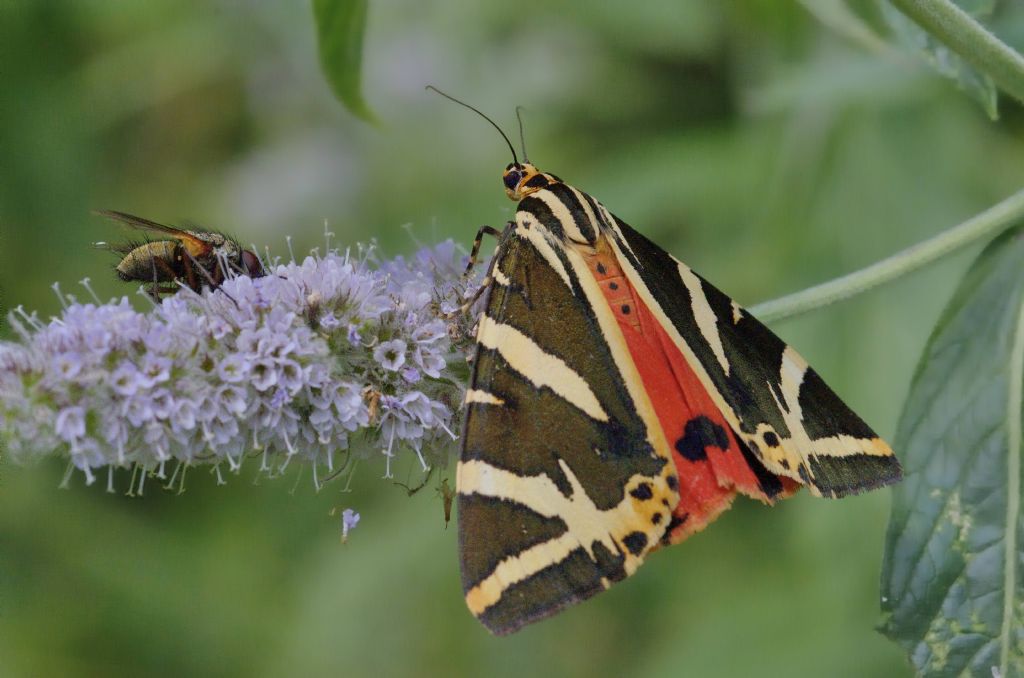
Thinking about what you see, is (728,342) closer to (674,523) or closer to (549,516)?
(674,523)

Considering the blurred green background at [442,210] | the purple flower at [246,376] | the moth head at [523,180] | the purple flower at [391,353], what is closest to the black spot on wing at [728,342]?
the moth head at [523,180]

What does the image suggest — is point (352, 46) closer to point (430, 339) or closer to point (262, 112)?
point (430, 339)

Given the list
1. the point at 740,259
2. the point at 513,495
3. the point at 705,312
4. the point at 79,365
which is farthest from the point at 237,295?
the point at 740,259

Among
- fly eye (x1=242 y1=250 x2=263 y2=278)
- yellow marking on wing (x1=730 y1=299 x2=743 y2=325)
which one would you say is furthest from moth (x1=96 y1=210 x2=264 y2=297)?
yellow marking on wing (x1=730 y1=299 x2=743 y2=325)

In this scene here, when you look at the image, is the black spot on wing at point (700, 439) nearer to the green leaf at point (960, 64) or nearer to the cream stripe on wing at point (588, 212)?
the cream stripe on wing at point (588, 212)

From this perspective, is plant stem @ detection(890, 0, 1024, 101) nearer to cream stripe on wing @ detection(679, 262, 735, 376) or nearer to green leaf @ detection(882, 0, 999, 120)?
green leaf @ detection(882, 0, 999, 120)

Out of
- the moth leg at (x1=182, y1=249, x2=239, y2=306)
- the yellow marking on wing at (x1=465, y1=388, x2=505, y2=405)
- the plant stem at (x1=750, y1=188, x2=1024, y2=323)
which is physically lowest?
the yellow marking on wing at (x1=465, y1=388, x2=505, y2=405)

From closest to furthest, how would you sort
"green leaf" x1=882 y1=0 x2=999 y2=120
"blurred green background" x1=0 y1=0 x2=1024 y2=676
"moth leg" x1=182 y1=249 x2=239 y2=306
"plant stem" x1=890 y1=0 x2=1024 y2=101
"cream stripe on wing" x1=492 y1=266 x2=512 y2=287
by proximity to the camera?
"plant stem" x1=890 y1=0 x2=1024 y2=101
"cream stripe on wing" x1=492 y1=266 x2=512 y2=287
"moth leg" x1=182 y1=249 x2=239 y2=306
"green leaf" x1=882 y1=0 x2=999 y2=120
"blurred green background" x1=0 y1=0 x2=1024 y2=676
